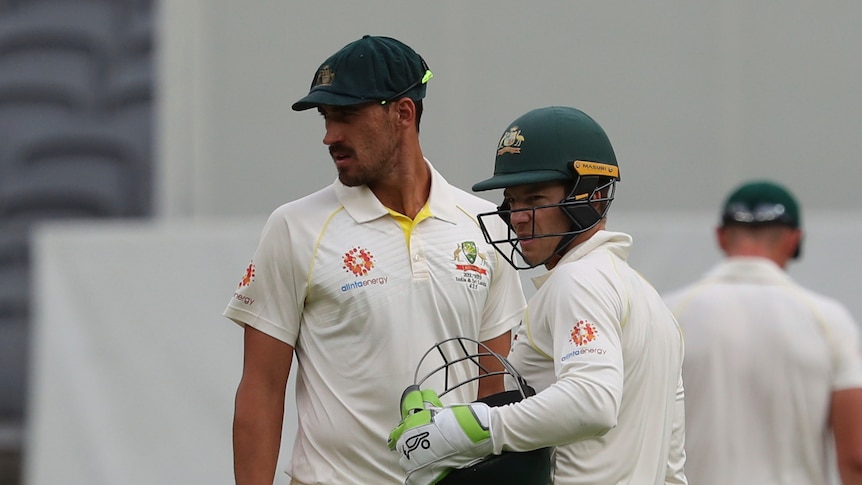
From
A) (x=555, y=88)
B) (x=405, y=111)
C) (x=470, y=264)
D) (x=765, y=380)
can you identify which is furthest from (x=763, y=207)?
(x=555, y=88)

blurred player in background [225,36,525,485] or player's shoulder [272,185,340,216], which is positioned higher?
player's shoulder [272,185,340,216]

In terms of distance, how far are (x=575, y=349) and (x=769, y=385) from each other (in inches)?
59.1

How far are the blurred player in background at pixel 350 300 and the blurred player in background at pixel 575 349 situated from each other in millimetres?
486

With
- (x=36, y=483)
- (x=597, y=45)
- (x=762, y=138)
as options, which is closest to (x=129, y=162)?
(x=36, y=483)

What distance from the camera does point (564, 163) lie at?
2.54m

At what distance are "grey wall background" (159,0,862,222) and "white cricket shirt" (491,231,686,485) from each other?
3.12 meters

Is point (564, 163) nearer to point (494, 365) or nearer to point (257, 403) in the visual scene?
point (494, 365)

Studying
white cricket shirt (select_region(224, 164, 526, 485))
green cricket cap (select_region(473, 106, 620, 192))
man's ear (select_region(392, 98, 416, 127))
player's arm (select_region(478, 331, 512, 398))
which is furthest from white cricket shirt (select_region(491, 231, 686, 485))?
man's ear (select_region(392, 98, 416, 127))

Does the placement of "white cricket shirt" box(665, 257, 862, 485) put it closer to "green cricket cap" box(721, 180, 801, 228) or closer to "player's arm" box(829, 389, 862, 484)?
"player's arm" box(829, 389, 862, 484)

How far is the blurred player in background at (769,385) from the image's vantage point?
358 centimetres

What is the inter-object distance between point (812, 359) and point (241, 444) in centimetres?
156

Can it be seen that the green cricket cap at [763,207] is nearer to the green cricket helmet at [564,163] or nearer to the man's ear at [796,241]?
the man's ear at [796,241]

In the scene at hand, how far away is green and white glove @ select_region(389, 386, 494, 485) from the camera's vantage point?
2.29 m

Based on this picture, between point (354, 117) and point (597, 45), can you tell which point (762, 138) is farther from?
point (354, 117)
